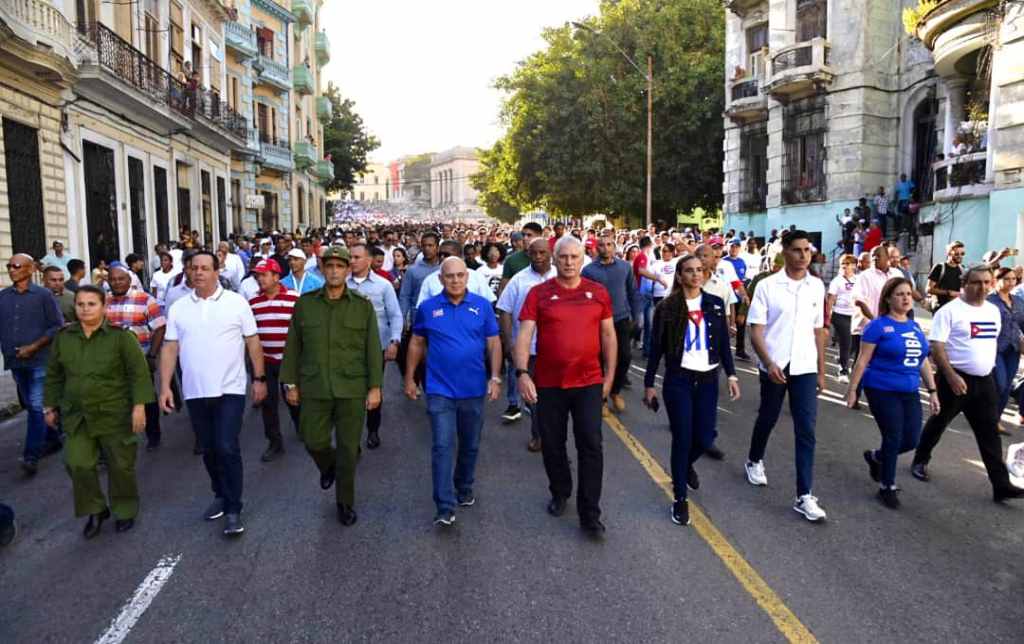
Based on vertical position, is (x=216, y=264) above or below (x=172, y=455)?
above

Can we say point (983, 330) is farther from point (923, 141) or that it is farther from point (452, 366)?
point (923, 141)

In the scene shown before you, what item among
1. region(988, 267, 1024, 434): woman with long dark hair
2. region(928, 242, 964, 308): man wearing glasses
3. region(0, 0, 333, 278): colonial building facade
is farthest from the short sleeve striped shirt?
region(0, 0, 333, 278): colonial building facade

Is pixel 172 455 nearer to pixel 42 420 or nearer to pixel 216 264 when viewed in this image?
pixel 42 420

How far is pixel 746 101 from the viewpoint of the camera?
90.1ft

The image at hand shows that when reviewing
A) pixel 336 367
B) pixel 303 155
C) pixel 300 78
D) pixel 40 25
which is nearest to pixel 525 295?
pixel 336 367

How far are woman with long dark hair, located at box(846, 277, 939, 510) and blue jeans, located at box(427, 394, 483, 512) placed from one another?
2678mm

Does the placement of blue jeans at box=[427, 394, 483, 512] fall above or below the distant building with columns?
below

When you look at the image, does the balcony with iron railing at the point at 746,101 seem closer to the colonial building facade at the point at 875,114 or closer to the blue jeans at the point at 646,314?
the colonial building facade at the point at 875,114

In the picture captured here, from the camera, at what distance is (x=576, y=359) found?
16.5 feet

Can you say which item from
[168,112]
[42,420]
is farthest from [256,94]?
[42,420]

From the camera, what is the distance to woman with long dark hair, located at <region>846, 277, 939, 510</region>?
18.5 ft

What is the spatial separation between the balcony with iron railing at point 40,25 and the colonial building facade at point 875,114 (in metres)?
16.9

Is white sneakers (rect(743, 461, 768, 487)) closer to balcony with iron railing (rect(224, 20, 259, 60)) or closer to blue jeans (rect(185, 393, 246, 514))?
blue jeans (rect(185, 393, 246, 514))

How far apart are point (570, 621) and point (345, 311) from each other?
242cm
